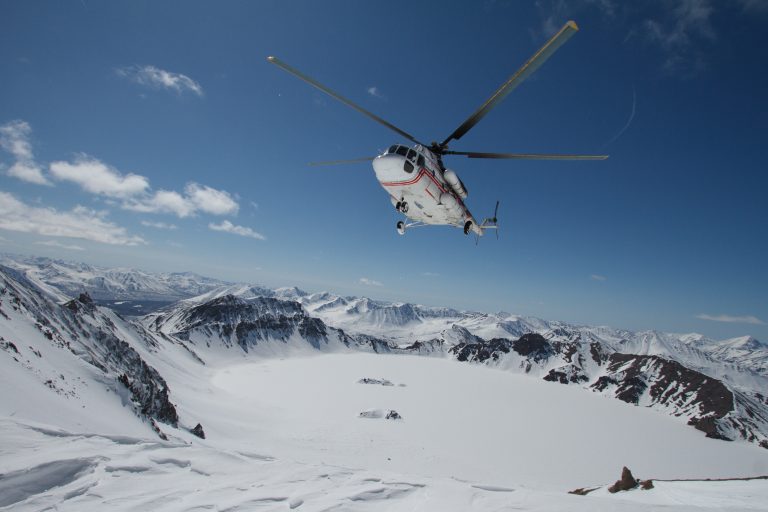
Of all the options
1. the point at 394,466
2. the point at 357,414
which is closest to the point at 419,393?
the point at 357,414

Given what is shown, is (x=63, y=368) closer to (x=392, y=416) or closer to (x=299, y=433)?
(x=299, y=433)

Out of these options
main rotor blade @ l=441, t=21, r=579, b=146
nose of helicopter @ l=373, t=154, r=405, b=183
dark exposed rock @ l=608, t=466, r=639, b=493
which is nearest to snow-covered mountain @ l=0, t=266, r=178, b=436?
nose of helicopter @ l=373, t=154, r=405, b=183

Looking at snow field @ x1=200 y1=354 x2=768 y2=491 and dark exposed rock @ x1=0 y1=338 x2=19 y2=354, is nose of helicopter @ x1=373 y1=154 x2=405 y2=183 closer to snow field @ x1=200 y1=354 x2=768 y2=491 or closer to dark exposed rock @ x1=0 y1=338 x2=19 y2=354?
dark exposed rock @ x1=0 y1=338 x2=19 y2=354

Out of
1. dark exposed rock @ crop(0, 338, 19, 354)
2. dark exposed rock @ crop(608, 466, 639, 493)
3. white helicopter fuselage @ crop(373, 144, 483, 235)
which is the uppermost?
white helicopter fuselage @ crop(373, 144, 483, 235)

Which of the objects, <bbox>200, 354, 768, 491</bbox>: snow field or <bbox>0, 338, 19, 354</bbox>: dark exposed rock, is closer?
<bbox>0, 338, 19, 354</bbox>: dark exposed rock

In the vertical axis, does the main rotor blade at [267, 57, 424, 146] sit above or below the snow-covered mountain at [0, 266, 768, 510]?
above

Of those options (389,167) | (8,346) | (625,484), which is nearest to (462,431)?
(625,484)
